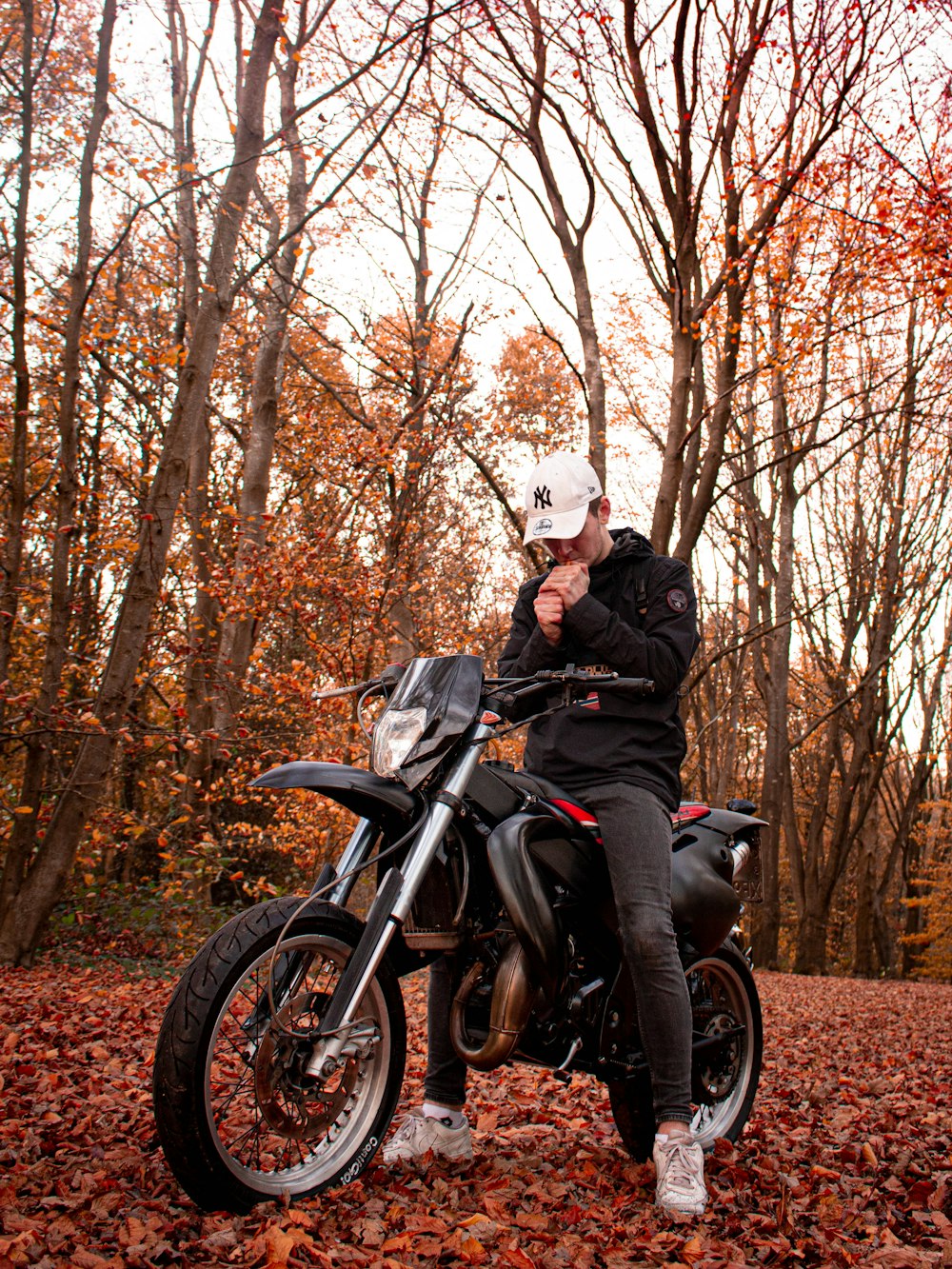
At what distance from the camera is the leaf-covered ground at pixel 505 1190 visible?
95.3 inches

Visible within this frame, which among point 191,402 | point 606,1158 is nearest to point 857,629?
point 191,402

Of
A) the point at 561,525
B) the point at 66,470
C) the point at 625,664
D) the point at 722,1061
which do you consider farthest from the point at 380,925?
the point at 66,470

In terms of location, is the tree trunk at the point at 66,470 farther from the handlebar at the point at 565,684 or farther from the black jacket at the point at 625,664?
the handlebar at the point at 565,684

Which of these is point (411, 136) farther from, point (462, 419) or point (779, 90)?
point (779, 90)

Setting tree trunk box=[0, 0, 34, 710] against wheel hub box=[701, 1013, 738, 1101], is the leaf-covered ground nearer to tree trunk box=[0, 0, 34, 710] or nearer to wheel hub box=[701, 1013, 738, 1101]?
wheel hub box=[701, 1013, 738, 1101]

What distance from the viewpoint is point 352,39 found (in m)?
12.4

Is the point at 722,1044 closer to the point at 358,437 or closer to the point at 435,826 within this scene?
the point at 435,826

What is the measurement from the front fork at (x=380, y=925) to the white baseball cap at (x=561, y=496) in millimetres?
958

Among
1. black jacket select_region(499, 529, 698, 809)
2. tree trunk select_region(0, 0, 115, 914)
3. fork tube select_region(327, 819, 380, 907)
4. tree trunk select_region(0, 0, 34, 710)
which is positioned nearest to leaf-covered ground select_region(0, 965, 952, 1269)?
fork tube select_region(327, 819, 380, 907)

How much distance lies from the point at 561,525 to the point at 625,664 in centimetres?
50

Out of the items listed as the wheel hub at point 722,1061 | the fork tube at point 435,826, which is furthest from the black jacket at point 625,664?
the wheel hub at point 722,1061

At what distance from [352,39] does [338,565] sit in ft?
20.5

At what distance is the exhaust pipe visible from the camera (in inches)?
110

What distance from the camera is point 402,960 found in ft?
9.46
